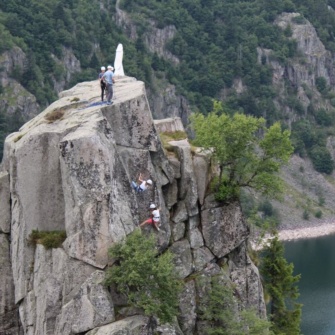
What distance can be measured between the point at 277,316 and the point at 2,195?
74.1ft

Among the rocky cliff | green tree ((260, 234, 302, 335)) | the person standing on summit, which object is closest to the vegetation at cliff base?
the rocky cliff

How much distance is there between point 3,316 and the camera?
49.3 meters

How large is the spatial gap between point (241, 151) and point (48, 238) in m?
13.0

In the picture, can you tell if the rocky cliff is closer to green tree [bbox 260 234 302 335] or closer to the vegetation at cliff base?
A: the vegetation at cliff base

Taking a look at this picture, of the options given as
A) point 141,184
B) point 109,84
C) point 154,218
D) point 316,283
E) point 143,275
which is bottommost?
point 316,283

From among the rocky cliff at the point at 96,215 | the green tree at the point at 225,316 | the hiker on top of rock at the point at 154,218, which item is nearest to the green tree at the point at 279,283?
the rocky cliff at the point at 96,215

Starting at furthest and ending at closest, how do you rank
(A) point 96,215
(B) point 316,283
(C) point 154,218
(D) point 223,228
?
1. (B) point 316,283
2. (D) point 223,228
3. (C) point 154,218
4. (A) point 96,215

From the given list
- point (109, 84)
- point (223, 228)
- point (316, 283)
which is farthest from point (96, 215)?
point (316, 283)

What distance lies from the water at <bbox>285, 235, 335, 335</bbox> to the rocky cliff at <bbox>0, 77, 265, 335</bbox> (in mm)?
45474

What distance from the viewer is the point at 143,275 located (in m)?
41.9

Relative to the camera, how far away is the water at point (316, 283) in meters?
97.8

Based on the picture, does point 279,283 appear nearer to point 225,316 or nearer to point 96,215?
point 225,316

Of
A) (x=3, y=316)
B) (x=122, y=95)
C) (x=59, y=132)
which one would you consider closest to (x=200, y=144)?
(x=122, y=95)

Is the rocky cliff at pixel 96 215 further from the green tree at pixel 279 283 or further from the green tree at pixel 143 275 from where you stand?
the green tree at pixel 279 283
